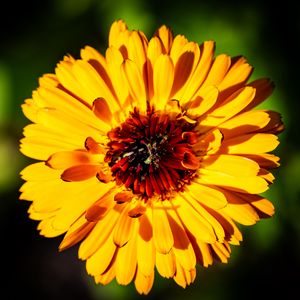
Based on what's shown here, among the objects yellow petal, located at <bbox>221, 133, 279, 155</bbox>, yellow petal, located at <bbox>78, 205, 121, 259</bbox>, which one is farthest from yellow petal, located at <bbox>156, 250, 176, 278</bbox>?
yellow petal, located at <bbox>221, 133, 279, 155</bbox>

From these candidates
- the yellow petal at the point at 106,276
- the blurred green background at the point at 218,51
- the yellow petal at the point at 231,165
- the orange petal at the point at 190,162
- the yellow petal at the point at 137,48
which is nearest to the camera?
the yellow petal at the point at 231,165

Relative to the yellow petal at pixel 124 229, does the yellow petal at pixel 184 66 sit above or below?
above

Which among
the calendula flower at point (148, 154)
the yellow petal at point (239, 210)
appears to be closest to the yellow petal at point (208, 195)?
the calendula flower at point (148, 154)

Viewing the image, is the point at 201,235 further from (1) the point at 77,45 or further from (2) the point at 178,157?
(1) the point at 77,45

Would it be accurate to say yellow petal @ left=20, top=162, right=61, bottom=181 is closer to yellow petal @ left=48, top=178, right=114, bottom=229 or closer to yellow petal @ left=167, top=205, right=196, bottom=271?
yellow petal @ left=48, top=178, right=114, bottom=229

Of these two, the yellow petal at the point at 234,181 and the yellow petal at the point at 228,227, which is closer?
the yellow petal at the point at 234,181

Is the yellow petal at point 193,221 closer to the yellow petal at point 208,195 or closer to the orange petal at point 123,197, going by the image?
the yellow petal at point 208,195

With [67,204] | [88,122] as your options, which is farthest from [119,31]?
[67,204]
